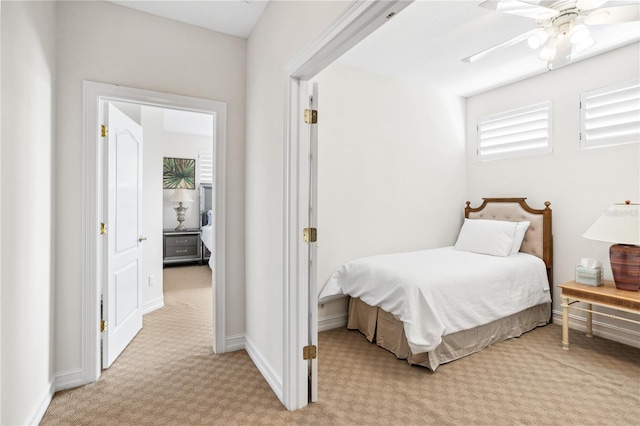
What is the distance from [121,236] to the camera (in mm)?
2701

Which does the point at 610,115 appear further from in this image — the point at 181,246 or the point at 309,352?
the point at 181,246

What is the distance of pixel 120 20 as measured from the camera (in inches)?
92.4

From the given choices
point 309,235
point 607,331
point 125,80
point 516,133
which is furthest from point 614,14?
point 125,80

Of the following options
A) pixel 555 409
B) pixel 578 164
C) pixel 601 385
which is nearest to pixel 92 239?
pixel 555 409

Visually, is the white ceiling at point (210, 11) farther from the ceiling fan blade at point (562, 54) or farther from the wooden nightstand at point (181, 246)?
the wooden nightstand at point (181, 246)

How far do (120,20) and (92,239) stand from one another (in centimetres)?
162

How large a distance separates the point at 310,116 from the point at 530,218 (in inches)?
120

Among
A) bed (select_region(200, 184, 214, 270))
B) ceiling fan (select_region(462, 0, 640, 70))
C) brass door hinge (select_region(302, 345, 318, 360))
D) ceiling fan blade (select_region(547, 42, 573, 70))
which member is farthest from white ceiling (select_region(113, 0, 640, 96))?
bed (select_region(200, 184, 214, 270))

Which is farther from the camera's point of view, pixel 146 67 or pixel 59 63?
pixel 146 67

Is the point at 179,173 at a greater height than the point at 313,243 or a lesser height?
greater

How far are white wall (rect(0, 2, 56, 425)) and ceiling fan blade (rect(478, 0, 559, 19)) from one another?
252 cm

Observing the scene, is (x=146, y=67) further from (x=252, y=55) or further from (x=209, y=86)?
(x=252, y=55)

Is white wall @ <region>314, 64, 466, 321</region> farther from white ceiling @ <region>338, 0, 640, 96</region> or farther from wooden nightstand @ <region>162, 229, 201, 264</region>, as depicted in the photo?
wooden nightstand @ <region>162, 229, 201, 264</region>

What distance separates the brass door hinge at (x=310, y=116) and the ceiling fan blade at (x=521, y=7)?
1169 millimetres
